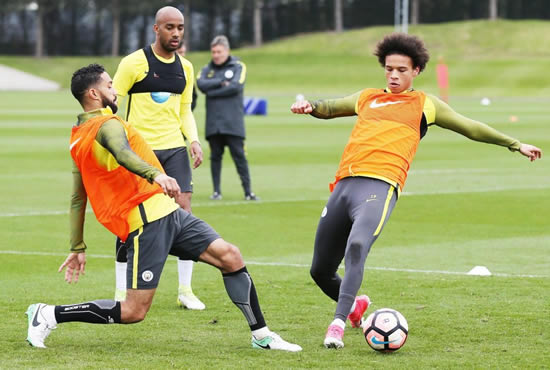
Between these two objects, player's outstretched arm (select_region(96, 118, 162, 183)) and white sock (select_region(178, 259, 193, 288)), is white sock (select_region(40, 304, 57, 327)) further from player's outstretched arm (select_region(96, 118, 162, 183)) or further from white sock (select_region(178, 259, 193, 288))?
white sock (select_region(178, 259, 193, 288))

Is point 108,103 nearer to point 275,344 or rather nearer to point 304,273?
point 275,344

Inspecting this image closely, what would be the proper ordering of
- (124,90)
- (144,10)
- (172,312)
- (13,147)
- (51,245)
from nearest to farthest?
(172,312)
(124,90)
(51,245)
(13,147)
(144,10)

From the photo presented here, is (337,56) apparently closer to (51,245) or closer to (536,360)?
(51,245)

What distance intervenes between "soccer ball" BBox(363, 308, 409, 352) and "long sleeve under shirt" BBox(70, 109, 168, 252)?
1822 millimetres

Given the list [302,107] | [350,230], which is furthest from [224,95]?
[350,230]

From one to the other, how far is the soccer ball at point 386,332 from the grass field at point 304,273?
0.07 meters

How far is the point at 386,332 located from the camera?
675cm

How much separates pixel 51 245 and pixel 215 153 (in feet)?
16.2

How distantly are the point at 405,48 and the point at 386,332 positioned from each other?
2.06 metres

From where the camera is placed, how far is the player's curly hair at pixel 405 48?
736cm

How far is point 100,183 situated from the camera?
6.63 m

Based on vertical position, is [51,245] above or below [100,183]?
below

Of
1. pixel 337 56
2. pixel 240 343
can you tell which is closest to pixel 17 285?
pixel 240 343

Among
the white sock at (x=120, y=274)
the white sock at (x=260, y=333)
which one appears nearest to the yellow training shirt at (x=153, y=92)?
the white sock at (x=120, y=274)
